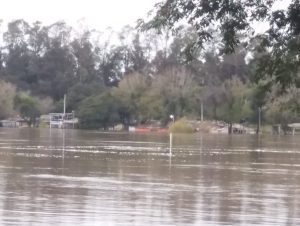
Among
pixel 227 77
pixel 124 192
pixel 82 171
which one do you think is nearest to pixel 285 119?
pixel 227 77

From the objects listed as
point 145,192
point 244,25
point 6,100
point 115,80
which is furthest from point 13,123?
point 244,25

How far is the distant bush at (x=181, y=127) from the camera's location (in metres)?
95.9

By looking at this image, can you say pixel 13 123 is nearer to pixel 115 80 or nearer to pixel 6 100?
pixel 6 100

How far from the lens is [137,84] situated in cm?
10675

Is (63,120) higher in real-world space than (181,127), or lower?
higher

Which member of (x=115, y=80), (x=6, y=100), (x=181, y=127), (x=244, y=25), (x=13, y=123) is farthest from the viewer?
(x=115, y=80)

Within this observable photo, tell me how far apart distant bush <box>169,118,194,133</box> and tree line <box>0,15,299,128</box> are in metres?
4.19

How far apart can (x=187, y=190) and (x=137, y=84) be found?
289 ft

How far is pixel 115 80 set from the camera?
12825cm

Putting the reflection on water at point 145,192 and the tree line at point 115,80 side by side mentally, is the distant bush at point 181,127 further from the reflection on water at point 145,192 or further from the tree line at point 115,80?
the reflection on water at point 145,192

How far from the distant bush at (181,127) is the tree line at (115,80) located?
13.8 ft

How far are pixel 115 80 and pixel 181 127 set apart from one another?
34.2m

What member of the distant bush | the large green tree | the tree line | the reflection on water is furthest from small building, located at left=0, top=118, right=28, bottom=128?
the large green tree

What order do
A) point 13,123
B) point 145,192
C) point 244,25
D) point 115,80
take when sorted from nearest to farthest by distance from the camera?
1. point 244,25
2. point 145,192
3. point 13,123
4. point 115,80
